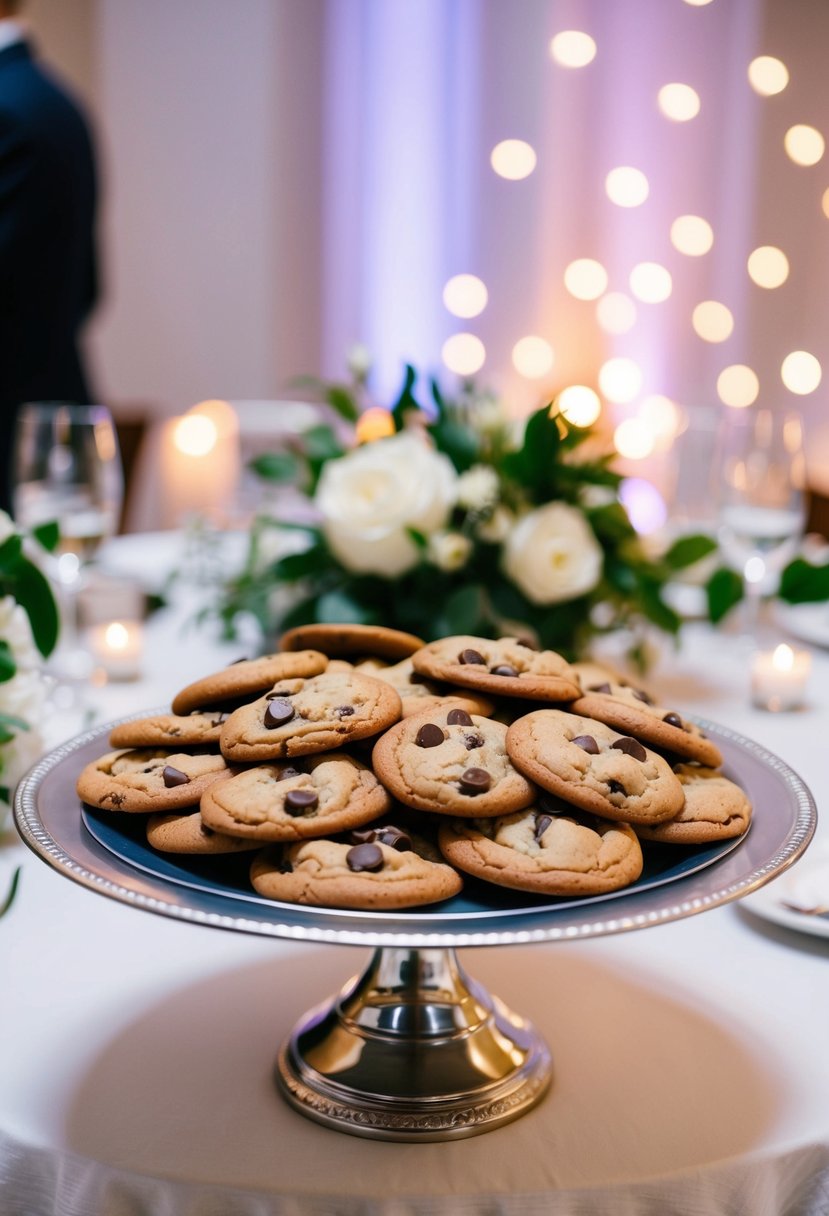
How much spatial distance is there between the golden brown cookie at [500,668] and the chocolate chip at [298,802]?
0.15 metres

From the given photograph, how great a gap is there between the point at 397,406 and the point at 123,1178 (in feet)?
3.31

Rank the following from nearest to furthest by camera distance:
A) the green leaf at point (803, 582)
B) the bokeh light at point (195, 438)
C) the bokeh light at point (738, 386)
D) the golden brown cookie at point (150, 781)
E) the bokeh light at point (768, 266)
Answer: the golden brown cookie at point (150, 781)
the green leaf at point (803, 582)
the bokeh light at point (195, 438)
the bokeh light at point (768, 266)
the bokeh light at point (738, 386)

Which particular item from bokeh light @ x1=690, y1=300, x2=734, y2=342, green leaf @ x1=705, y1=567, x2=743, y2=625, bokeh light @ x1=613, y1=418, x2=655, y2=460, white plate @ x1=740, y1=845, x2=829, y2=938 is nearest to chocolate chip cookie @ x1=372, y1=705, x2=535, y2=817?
white plate @ x1=740, y1=845, x2=829, y2=938

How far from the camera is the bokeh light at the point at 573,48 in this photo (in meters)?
3.91

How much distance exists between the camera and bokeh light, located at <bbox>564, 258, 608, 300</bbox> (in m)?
4.11

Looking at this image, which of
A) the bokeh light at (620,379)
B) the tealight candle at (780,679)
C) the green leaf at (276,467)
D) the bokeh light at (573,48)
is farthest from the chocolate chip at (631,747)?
the bokeh light at (573,48)

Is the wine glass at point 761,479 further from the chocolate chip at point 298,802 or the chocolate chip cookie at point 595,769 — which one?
the chocolate chip at point 298,802

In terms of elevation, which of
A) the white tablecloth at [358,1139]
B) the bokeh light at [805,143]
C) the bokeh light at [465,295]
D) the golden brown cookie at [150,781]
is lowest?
the white tablecloth at [358,1139]

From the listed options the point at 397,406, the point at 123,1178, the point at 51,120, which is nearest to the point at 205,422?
the point at 51,120

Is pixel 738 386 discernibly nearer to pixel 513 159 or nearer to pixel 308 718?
pixel 513 159

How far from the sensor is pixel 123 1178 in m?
0.68

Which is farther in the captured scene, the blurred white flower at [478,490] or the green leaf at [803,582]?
the green leaf at [803,582]

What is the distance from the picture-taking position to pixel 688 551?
1.53m

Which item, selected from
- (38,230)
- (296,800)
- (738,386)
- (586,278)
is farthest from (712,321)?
(296,800)
